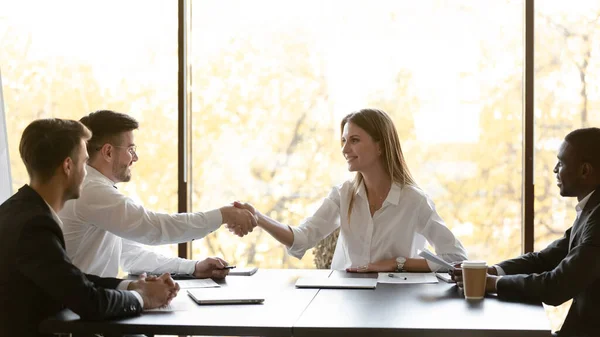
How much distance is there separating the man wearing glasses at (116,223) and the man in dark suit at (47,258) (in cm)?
57

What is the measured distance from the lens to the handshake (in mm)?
3621

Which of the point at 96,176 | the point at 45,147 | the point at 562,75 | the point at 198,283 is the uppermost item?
the point at 562,75

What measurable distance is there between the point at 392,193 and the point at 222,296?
132 centimetres

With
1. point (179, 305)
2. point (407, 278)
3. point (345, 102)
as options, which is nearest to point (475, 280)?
point (407, 278)

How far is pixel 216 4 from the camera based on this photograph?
456cm

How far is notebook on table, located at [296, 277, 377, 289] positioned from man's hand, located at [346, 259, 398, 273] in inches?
9.8

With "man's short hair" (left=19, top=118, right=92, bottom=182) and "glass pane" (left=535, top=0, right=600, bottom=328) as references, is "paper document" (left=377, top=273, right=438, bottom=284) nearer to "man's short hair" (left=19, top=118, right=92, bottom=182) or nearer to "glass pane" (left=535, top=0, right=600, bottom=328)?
"man's short hair" (left=19, top=118, right=92, bottom=182)

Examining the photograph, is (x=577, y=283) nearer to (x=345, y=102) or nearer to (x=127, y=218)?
(x=127, y=218)

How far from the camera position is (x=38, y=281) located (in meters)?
2.28

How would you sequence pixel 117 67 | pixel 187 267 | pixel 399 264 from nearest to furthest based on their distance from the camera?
pixel 187 267
pixel 399 264
pixel 117 67

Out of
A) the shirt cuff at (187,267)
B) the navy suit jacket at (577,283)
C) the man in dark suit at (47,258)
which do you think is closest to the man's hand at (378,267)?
the shirt cuff at (187,267)

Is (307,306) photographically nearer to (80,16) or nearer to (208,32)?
(208,32)

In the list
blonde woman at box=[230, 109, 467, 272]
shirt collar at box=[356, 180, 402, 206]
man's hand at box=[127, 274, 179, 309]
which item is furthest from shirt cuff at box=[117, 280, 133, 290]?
shirt collar at box=[356, 180, 402, 206]

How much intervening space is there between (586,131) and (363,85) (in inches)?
68.8
